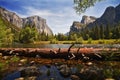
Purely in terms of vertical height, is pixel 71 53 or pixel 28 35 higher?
pixel 28 35

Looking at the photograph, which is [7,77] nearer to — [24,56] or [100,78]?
[100,78]

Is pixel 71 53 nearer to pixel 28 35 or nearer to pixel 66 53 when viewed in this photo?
pixel 66 53

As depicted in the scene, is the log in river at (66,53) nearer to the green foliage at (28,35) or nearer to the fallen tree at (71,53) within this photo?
the fallen tree at (71,53)

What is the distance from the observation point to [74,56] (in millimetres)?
19391

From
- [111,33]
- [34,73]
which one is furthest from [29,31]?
[34,73]

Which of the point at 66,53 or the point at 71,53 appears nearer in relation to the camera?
the point at 71,53

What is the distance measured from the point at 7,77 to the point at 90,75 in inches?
220

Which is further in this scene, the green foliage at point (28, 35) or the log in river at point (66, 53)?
the green foliage at point (28, 35)

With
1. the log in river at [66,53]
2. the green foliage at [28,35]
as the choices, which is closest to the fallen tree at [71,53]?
the log in river at [66,53]

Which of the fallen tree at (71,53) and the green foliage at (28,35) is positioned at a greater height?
the green foliage at (28,35)

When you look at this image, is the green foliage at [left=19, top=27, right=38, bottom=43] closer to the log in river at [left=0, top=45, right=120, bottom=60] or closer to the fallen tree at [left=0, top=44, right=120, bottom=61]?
the log in river at [left=0, top=45, right=120, bottom=60]

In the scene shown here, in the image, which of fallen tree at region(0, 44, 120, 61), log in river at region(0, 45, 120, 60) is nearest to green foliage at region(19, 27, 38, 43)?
log in river at region(0, 45, 120, 60)

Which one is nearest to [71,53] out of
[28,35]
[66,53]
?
[66,53]

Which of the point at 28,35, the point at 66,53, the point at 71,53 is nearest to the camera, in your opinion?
the point at 71,53
